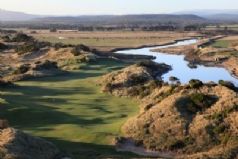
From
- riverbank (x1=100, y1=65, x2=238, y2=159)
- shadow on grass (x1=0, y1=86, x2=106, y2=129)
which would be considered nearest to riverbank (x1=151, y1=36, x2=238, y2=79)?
shadow on grass (x1=0, y1=86, x2=106, y2=129)

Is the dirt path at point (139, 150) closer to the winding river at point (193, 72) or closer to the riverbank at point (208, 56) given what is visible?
the winding river at point (193, 72)

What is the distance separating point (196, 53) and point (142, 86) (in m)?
43.2

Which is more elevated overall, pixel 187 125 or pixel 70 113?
pixel 187 125

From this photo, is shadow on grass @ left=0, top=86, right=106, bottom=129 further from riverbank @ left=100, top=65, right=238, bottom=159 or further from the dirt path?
the dirt path

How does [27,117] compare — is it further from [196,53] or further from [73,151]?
[196,53]

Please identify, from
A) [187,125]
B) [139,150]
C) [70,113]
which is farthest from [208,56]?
[139,150]

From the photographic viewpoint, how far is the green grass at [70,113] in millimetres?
24481

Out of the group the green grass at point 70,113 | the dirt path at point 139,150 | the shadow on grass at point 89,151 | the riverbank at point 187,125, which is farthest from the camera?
the green grass at point 70,113

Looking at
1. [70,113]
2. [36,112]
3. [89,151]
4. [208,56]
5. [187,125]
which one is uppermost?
[187,125]

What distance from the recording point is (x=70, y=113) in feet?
101

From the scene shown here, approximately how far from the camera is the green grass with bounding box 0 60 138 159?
2448 cm

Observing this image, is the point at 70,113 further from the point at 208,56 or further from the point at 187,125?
the point at 208,56

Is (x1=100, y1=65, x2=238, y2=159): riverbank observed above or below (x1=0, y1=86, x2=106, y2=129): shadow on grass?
above

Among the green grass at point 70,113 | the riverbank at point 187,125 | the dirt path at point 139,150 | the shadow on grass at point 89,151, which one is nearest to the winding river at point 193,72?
the green grass at point 70,113
